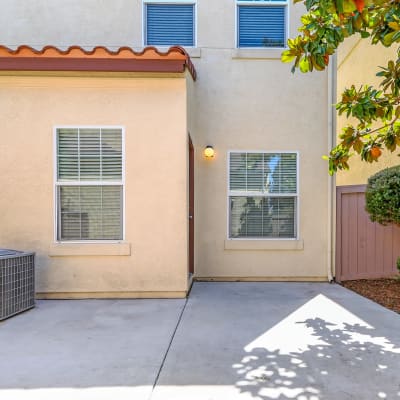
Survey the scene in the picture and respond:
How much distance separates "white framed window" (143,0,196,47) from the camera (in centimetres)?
644

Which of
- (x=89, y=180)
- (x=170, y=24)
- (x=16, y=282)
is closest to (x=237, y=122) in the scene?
(x=170, y=24)

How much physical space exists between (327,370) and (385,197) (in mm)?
3300

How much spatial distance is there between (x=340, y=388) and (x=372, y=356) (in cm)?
80

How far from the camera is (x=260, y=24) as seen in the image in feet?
21.4

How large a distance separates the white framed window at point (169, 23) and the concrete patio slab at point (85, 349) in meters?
5.04

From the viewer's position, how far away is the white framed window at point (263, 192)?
650 cm

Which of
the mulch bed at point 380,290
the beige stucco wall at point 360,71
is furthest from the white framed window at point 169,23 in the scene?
the mulch bed at point 380,290

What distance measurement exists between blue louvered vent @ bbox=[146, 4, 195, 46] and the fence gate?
4.40m

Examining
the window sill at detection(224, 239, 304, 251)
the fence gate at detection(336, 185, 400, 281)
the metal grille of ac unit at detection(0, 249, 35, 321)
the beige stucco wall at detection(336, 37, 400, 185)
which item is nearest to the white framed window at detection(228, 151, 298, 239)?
the window sill at detection(224, 239, 304, 251)

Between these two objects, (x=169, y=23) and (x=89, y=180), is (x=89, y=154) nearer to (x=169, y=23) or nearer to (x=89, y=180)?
(x=89, y=180)

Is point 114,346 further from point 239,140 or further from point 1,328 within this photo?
point 239,140

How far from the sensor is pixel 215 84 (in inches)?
256

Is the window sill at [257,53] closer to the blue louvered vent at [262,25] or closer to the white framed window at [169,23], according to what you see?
the blue louvered vent at [262,25]

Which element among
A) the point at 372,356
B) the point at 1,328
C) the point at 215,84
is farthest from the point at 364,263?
the point at 1,328
